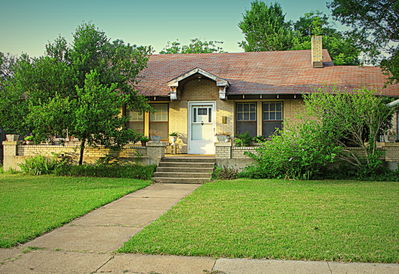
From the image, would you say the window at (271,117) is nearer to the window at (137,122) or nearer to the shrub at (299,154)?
the shrub at (299,154)

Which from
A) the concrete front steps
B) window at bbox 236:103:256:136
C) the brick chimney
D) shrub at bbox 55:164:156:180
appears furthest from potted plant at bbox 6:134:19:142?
the brick chimney

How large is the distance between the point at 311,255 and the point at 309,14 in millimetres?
34277

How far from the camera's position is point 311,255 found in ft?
17.1

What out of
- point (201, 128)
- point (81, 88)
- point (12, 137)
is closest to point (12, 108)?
point (12, 137)

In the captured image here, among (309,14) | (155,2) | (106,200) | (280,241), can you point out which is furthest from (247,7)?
(280,241)

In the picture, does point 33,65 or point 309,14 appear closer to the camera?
point 33,65

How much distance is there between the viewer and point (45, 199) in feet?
30.9

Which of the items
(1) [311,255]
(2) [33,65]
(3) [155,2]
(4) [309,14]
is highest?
(4) [309,14]

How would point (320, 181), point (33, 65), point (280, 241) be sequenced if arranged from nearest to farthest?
point (280, 241), point (320, 181), point (33, 65)

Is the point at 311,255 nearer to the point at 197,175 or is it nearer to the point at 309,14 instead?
the point at 197,175

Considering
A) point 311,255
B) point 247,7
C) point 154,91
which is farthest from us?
point 247,7

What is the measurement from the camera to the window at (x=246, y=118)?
17250mm

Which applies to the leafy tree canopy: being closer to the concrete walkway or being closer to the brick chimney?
the brick chimney

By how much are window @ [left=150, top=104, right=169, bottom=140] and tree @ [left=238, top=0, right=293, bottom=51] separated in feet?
59.7
